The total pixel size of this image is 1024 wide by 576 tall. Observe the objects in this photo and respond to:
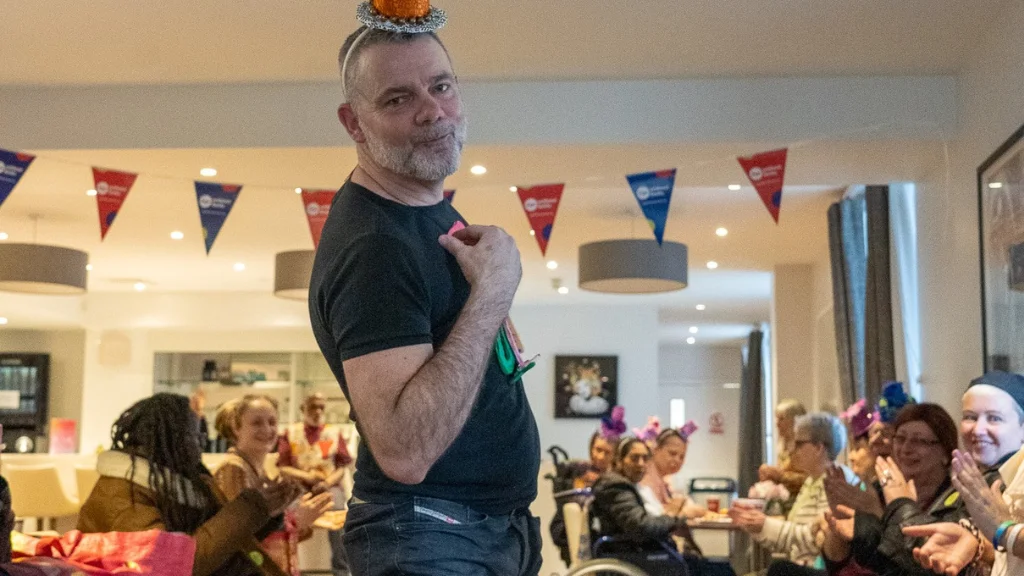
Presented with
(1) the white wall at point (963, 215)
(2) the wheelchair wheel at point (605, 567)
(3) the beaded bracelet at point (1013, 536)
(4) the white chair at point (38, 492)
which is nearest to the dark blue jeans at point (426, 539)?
(3) the beaded bracelet at point (1013, 536)

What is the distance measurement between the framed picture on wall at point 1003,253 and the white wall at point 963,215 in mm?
137

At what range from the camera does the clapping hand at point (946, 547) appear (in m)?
2.76

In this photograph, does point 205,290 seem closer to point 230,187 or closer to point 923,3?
point 230,187

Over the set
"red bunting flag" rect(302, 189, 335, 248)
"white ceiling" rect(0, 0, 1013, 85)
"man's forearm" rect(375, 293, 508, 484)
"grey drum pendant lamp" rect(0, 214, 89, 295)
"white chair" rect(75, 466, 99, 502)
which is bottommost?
"white chair" rect(75, 466, 99, 502)

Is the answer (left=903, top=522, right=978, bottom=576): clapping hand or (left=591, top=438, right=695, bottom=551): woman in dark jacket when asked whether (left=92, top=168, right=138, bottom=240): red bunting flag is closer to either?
(left=591, top=438, right=695, bottom=551): woman in dark jacket

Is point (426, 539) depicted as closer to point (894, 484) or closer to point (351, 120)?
point (351, 120)

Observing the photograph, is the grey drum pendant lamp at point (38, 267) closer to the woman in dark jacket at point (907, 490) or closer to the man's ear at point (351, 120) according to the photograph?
the woman in dark jacket at point (907, 490)

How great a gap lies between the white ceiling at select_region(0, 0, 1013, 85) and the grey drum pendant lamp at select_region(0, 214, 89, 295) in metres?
2.00

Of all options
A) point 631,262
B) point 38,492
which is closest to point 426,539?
point 631,262

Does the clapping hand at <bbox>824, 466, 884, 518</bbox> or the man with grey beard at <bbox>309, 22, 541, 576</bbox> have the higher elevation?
the man with grey beard at <bbox>309, 22, 541, 576</bbox>

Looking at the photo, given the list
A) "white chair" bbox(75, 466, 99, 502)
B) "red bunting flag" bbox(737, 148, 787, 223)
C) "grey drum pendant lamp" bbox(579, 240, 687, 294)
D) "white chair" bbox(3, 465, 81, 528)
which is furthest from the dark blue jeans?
"white chair" bbox(3, 465, 81, 528)

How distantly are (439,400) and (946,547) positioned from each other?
210 centimetres

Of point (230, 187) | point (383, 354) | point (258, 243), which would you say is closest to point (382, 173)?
point (383, 354)

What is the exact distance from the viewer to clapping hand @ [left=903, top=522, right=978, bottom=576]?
9.04 ft
